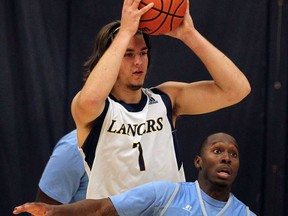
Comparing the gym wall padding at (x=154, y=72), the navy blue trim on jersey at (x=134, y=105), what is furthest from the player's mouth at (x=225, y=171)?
the gym wall padding at (x=154, y=72)

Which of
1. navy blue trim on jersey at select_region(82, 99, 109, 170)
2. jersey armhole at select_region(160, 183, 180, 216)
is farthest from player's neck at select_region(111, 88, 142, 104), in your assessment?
jersey armhole at select_region(160, 183, 180, 216)

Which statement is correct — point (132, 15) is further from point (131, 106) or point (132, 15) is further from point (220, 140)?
point (220, 140)

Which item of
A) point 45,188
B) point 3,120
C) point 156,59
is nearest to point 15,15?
point 3,120

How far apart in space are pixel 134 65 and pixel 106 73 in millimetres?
213

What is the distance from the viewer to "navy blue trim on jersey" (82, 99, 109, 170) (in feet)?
10.5

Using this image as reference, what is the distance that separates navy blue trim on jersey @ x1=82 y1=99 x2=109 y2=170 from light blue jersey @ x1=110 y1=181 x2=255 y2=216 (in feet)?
0.79

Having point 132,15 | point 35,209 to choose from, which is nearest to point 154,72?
point 132,15

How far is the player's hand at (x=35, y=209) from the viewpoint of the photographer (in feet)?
9.31

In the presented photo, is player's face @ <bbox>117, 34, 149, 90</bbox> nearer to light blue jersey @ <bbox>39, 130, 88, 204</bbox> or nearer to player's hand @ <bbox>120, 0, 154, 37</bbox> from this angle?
player's hand @ <bbox>120, 0, 154, 37</bbox>

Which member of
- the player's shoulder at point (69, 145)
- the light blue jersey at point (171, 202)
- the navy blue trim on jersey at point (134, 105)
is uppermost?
the navy blue trim on jersey at point (134, 105)

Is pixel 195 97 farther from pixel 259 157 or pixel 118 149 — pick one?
pixel 259 157

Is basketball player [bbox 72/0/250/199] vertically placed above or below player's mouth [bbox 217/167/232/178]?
above

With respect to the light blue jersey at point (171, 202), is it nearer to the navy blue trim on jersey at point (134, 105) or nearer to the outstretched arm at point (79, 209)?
the outstretched arm at point (79, 209)

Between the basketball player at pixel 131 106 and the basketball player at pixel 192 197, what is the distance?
9cm
